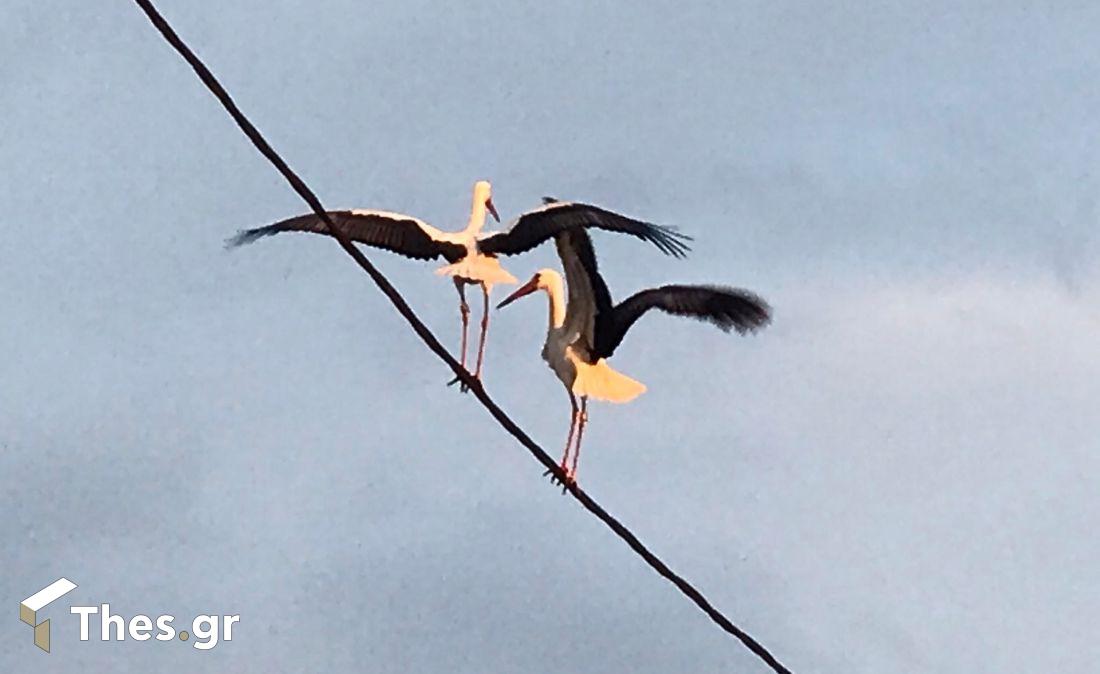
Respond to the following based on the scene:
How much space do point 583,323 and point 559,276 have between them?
0.34 metres

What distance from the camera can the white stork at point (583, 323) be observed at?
1274cm

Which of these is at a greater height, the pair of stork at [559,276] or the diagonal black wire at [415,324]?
the pair of stork at [559,276]

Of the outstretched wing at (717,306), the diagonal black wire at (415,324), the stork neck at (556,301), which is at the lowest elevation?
the diagonal black wire at (415,324)

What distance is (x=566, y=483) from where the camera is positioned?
12.4 meters

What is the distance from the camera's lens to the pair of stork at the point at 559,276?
12.3m

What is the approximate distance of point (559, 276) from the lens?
44.1 feet

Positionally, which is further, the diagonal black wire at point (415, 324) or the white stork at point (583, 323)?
the white stork at point (583, 323)

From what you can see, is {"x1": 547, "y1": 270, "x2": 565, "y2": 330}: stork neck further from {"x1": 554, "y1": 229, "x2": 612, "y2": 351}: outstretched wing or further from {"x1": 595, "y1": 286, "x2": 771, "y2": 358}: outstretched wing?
{"x1": 595, "y1": 286, "x2": 771, "y2": 358}: outstretched wing

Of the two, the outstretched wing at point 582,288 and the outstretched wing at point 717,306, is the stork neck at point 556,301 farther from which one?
the outstretched wing at point 717,306

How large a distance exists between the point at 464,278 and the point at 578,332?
698mm

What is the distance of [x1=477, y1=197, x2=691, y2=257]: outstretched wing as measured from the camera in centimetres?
1190

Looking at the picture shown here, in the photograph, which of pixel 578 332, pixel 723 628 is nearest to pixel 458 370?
pixel 723 628

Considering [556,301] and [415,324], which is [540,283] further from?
[415,324]

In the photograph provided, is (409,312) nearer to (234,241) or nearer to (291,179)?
(291,179)
